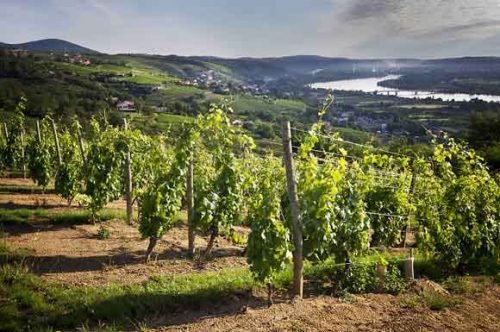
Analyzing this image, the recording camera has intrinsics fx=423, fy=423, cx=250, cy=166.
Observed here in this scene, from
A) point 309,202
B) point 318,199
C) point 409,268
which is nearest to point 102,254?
point 309,202

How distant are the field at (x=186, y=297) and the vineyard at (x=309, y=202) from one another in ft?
1.56

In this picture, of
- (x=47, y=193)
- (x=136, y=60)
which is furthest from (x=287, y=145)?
(x=136, y=60)

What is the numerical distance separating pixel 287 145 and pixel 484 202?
19.6 ft

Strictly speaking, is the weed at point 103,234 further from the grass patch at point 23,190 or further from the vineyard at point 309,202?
the grass patch at point 23,190

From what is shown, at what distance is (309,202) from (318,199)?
0.68ft

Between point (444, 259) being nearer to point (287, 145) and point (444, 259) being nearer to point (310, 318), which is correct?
point (310, 318)

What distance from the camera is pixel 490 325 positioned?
7.41m

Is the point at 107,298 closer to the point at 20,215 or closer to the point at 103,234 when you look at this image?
the point at 103,234

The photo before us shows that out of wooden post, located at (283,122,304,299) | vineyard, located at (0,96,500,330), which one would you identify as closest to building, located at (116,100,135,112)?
vineyard, located at (0,96,500,330)

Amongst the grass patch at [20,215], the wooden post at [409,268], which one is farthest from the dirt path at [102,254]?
the wooden post at [409,268]

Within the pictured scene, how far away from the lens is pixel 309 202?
7344 millimetres

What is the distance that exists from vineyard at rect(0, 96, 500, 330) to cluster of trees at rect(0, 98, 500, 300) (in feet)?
0.08

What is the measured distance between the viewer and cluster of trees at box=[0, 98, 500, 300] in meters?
7.23

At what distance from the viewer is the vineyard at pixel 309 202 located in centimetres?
722
